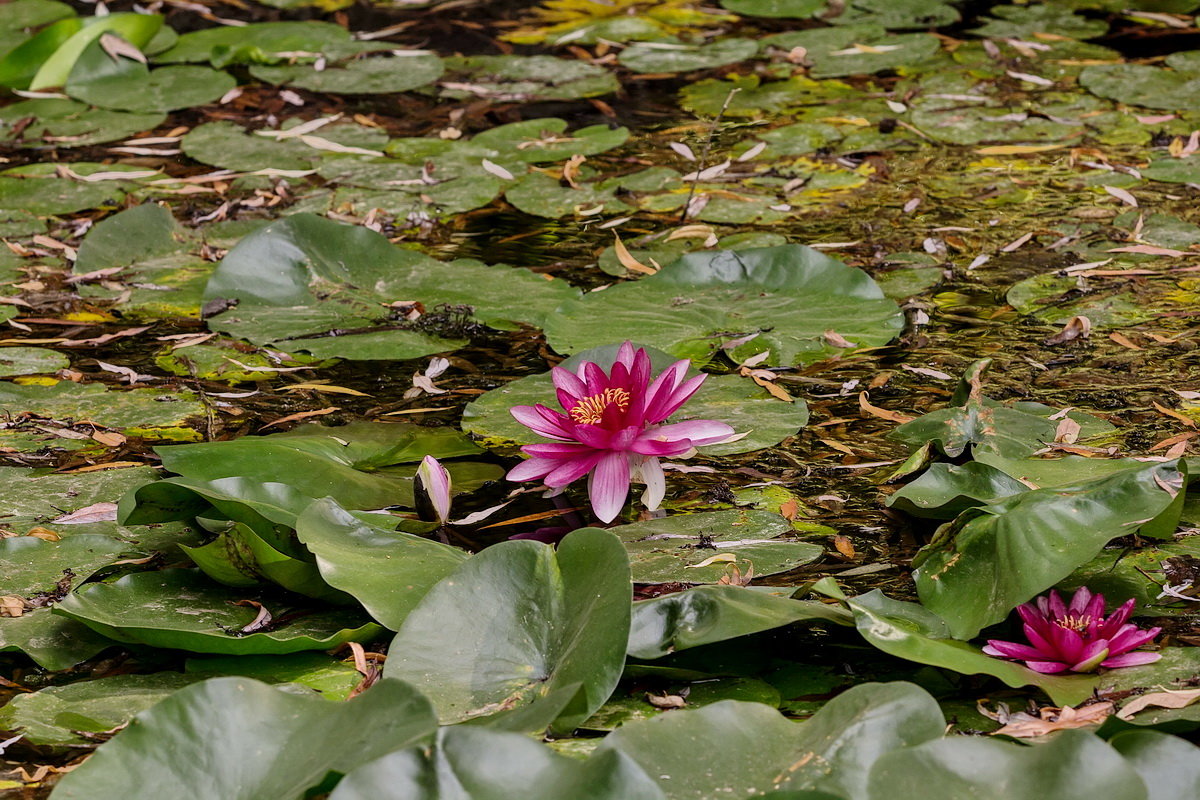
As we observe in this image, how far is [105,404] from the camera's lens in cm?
218

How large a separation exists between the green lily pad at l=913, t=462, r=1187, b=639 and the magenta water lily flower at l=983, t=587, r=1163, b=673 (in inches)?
1.5

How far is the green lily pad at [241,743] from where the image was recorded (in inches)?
42.6

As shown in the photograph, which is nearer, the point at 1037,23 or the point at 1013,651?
the point at 1013,651

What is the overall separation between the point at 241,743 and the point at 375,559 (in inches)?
16.0

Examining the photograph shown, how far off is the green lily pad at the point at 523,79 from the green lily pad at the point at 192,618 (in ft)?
8.24

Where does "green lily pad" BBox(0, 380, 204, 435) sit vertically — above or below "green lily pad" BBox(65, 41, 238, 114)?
below

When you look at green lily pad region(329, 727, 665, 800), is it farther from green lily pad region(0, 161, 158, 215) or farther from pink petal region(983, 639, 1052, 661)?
green lily pad region(0, 161, 158, 215)

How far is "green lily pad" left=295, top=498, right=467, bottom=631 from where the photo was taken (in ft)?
4.72

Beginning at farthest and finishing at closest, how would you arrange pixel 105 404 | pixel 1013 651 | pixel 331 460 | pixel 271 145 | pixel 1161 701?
pixel 271 145 < pixel 105 404 < pixel 331 460 < pixel 1013 651 < pixel 1161 701

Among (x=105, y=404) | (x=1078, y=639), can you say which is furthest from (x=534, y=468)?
(x=105, y=404)

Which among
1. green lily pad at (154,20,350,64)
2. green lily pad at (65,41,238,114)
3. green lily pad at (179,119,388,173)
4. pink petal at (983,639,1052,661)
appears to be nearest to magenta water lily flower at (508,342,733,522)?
pink petal at (983,639,1052,661)

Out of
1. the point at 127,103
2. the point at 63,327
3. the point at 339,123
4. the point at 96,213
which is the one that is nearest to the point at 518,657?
the point at 63,327

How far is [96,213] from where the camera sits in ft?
10.2

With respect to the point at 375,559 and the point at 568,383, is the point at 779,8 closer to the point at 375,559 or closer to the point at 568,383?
the point at 568,383
